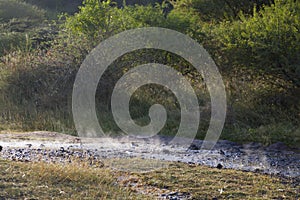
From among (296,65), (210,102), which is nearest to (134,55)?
(210,102)

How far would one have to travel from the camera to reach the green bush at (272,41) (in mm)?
12297

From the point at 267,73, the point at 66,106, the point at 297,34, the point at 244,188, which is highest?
the point at 297,34

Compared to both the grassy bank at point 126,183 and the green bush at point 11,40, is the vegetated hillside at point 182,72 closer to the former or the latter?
the green bush at point 11,40

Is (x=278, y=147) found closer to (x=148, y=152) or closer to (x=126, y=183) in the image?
(x=148, y=152)

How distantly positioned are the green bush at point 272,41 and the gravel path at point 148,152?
2.37 metres

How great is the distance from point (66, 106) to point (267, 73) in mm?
5475

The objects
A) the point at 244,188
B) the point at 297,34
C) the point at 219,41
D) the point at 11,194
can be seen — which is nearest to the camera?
the point at 11,194

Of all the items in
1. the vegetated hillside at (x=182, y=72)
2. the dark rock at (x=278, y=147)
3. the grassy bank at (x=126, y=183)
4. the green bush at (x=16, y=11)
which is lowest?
the grassy bank at (x=126, y=183)

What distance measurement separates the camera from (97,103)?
1438 cm

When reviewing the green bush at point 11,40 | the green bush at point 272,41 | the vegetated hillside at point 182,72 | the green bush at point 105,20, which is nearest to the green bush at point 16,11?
the green bush at point 11,40

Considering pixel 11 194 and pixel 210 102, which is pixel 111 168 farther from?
pixel 210 102

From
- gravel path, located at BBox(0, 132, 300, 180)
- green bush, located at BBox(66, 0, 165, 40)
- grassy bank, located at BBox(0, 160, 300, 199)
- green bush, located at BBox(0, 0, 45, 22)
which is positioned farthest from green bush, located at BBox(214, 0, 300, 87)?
green bush, located at BBox(0, 0, 45, 22)

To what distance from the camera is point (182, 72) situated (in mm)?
14703

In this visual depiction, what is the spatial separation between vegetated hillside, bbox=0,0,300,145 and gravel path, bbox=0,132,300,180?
2.83ft
